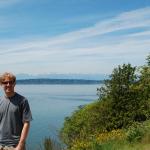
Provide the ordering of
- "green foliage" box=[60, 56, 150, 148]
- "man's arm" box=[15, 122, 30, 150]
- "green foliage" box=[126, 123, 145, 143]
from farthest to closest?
"green foliage" box=[60, 56, 150, 148] < "green foliage" box=[126, 123, 145, 143] < "man's arm" box=[15, 122, 30, 150]

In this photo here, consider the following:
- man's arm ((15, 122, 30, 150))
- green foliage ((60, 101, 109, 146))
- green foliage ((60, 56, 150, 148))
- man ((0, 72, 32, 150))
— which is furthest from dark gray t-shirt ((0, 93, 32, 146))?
green foliage ((60, 56, 150, 148))

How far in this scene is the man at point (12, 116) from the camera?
25.8 feet

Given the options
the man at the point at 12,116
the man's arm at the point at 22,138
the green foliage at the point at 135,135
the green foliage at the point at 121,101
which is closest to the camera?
the man's arm at the point at 22,138

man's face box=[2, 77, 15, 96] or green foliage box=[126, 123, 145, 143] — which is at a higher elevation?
man's face box=[2, 77, 15, 96]

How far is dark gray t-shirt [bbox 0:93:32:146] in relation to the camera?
789 centimetres

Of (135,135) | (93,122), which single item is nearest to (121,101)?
(93,122)

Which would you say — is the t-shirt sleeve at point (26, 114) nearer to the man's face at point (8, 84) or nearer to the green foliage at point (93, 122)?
the man's face at point (8, 84)

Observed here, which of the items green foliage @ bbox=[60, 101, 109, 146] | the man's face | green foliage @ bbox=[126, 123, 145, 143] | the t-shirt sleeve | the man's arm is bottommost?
green foliage @ bbox=[60, 101, 109, 146]

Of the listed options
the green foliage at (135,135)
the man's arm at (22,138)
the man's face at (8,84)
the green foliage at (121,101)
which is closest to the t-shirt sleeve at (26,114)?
the man's arm at (22,138)

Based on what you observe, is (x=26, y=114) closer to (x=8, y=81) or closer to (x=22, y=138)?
(x=22, y=138)

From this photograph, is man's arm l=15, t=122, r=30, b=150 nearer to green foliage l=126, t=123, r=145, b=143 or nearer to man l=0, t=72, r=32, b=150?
man l=0, t=72, r=32, b=150

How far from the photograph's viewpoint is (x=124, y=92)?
88.0ft

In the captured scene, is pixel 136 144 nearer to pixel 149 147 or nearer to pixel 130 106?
pixel 149 147

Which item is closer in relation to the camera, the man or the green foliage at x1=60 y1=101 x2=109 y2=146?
the man
